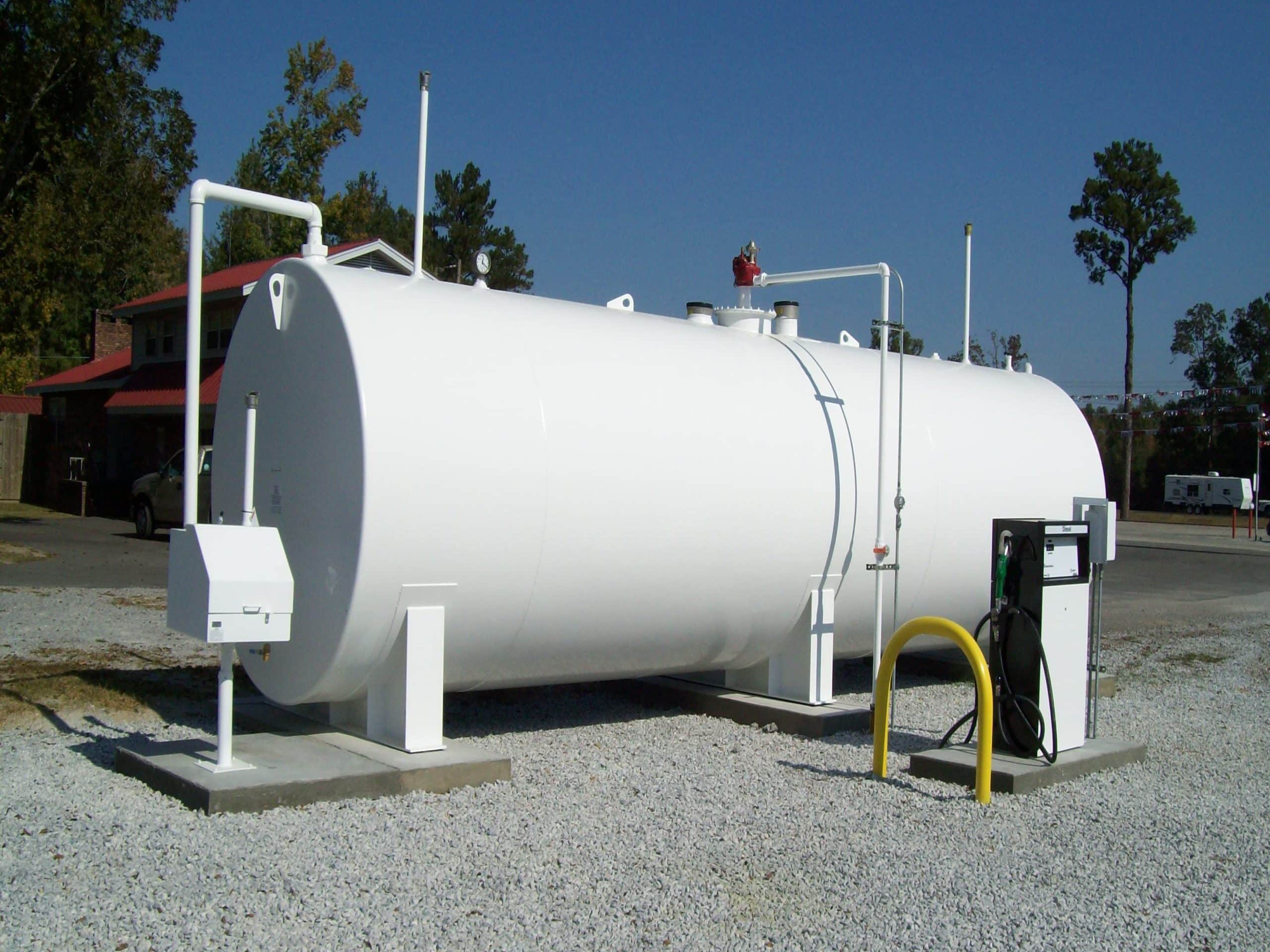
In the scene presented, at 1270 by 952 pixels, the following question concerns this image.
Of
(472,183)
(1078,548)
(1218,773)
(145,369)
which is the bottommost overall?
(1218,773)

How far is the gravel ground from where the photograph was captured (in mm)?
4520

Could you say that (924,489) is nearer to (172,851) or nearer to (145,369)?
(172,851)

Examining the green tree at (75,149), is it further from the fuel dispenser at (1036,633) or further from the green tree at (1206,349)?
the green tree at (1206,349)

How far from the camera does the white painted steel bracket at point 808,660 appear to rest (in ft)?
27.9

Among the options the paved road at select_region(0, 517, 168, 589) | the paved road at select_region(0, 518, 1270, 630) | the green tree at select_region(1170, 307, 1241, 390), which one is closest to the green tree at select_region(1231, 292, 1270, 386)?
the green tree at select_region(1170, 307, 1241, 390)

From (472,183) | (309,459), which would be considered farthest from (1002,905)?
(472,183)

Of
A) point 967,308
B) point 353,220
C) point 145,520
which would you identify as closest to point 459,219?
point 353,220

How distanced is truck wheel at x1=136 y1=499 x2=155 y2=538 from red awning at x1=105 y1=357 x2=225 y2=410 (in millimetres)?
3072

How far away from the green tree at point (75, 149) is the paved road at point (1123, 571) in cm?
424

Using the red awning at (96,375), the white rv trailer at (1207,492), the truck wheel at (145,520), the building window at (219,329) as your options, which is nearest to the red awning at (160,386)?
the building window at (219,329)

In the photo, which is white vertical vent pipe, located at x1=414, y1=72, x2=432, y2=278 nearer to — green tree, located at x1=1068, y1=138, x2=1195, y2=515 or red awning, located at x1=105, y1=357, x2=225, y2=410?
red awning, located at x1=105, y1=357, x2=225, y2=410

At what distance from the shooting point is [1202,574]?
23781 mm

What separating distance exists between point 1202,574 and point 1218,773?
702 inches

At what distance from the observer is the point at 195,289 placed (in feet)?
20.1
